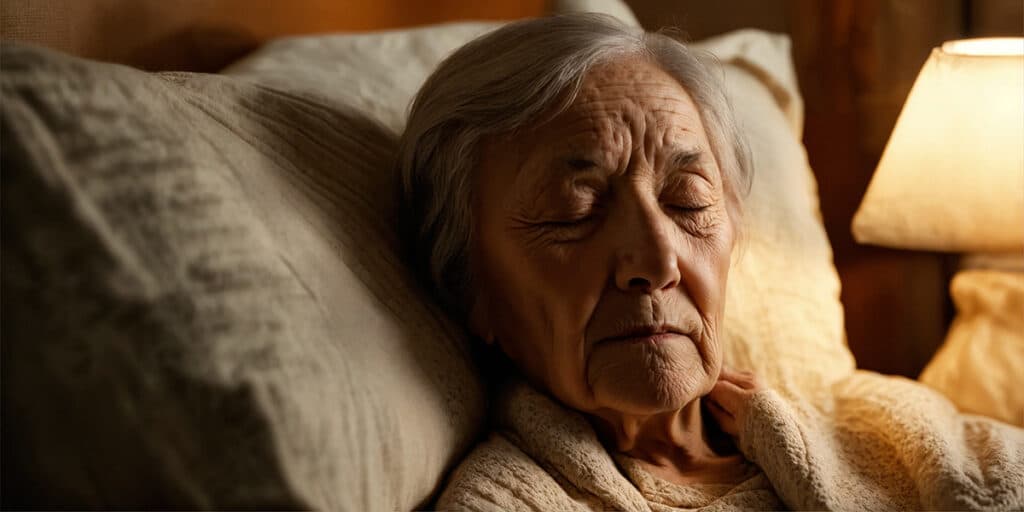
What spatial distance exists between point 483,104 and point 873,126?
1.15 m

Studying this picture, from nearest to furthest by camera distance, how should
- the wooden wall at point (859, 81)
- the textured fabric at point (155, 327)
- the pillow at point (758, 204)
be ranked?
the textured fabric at point (155, 327)
the pillow at point (758, 204)
the wooden wall at point (859, 81)

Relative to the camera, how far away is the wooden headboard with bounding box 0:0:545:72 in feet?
4.01

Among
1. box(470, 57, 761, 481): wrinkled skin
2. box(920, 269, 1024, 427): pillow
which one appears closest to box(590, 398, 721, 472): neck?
box(470, 57, 761, 481): wrinkled skin

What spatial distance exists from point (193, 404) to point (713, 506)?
637 millimetres

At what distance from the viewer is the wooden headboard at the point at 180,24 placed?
1.22 meters

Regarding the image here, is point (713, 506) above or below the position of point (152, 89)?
below

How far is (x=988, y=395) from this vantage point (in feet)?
5.58

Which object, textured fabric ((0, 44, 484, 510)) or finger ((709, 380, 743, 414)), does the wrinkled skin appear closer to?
finger ((709, 380, 743, 414))

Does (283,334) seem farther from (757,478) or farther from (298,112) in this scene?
(757,478)

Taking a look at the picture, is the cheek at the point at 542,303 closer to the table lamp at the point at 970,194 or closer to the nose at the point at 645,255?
the nose at the point at 645,255

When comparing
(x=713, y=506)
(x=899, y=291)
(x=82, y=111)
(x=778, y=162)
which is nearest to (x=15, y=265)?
(x=82, y=111)

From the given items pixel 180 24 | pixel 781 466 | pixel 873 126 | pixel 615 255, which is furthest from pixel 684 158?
pixel 873 126

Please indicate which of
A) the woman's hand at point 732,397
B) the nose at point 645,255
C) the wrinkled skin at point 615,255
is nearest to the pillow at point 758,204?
the woman's hand at point 732,397

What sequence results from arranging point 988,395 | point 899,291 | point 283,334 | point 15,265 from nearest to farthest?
point 15,265 → point 283,334 → point 988,395 → point 899,291
